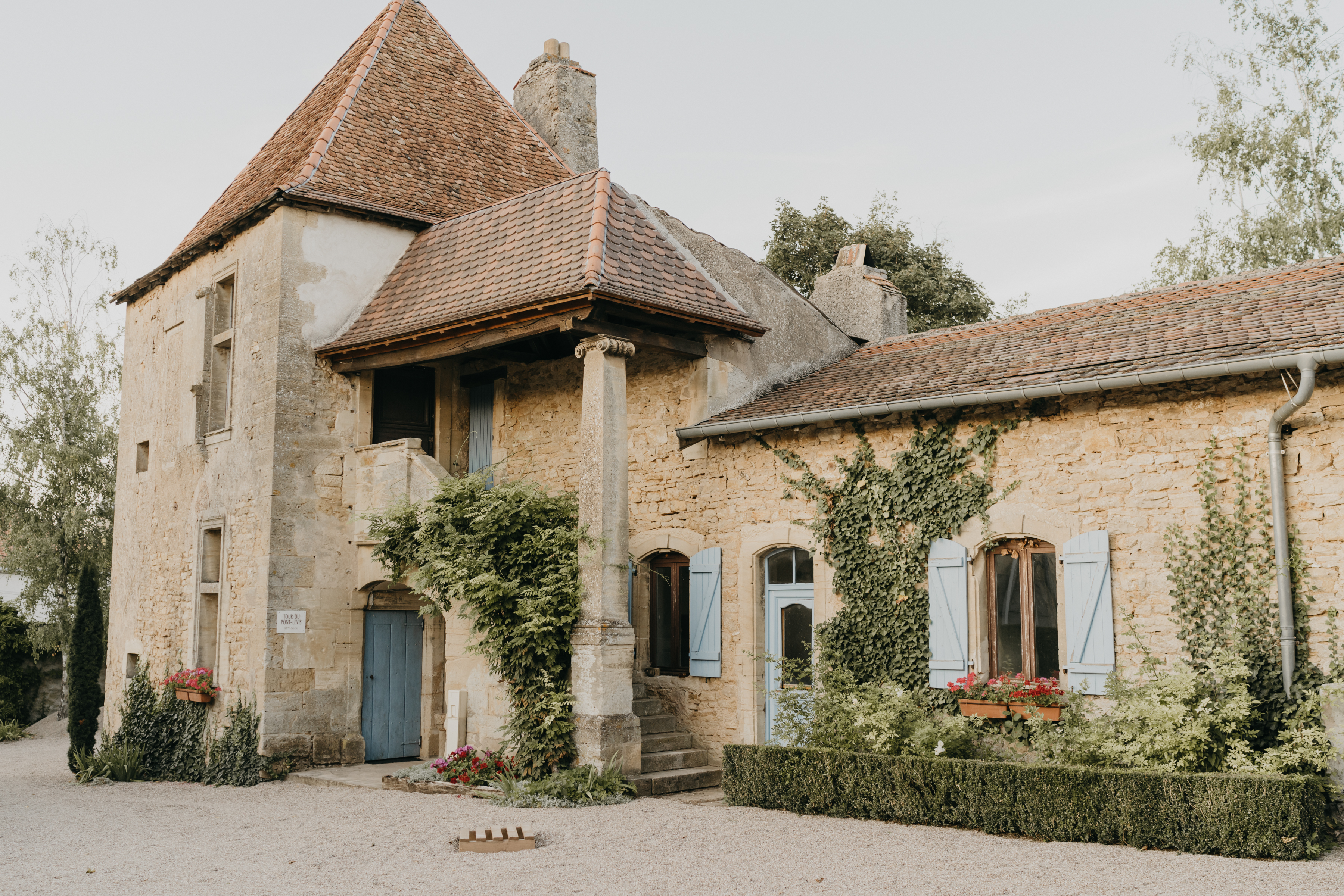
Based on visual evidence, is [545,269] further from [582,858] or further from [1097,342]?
[582,858]

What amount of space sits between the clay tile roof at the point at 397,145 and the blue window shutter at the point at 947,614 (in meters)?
7.03

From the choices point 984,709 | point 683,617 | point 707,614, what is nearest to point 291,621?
point 683,617

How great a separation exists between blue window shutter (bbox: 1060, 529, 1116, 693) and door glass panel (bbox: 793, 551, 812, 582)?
2604 mm

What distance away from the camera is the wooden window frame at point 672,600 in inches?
451

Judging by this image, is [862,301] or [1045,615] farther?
[862,301]

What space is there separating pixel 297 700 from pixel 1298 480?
30.6ft

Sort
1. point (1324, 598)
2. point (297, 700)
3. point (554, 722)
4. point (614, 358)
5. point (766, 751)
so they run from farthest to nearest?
1. point (297, 700)
2. point (614, 358)
3. point (554, 722)
4. point (766, 751)
5. point (1324, 598)

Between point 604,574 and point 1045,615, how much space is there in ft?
12.0

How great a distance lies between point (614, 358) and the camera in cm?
Answer: 989

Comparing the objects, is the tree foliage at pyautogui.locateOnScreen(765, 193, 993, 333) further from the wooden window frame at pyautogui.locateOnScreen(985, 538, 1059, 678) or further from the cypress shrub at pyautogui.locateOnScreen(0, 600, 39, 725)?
the cypress shrub at pyautogui.locateOnScreen(0, 600, 39, 725)

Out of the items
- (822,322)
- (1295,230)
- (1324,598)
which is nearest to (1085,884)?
(1324,598)

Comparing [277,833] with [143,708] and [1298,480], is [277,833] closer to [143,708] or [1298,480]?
[143,708]

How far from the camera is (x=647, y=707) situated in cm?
1099

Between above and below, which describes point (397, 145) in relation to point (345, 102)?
below
